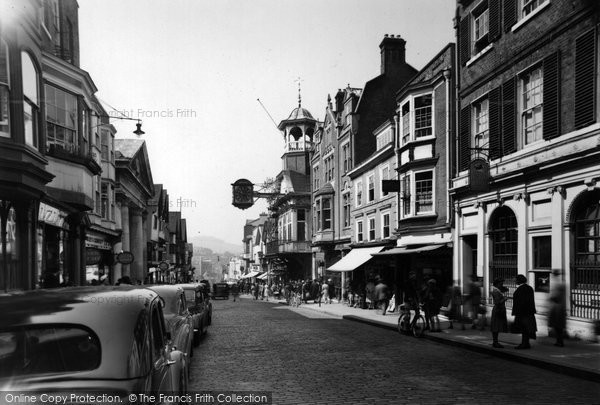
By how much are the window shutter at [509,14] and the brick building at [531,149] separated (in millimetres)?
31

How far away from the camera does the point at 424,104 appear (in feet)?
83.1

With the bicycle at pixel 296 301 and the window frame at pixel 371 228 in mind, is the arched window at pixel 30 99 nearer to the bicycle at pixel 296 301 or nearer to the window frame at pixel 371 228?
the window frame at pixel 371 228

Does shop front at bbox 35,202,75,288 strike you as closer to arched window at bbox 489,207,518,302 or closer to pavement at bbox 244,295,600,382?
pavement at bbox 244,295,600,382

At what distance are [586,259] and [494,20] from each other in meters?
8.77

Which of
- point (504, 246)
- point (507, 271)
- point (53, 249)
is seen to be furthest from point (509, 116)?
point (53, 249)

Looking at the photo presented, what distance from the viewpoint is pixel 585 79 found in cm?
1439

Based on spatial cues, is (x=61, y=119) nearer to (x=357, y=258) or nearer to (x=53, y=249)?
(x=53, y=249)

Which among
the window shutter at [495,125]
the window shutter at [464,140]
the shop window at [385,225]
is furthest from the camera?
the shop window at [385,225]

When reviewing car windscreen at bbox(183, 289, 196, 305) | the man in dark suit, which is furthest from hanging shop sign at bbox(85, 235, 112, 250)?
the man in dark suit

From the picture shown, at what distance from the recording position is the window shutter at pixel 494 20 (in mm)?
18781

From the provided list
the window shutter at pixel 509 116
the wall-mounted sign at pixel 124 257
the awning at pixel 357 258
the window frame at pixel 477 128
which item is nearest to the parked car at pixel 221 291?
the awning at pixel 357 258

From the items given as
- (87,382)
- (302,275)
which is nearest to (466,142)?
(87,382)

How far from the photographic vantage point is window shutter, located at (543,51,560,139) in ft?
50.7

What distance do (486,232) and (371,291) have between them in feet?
35.3
